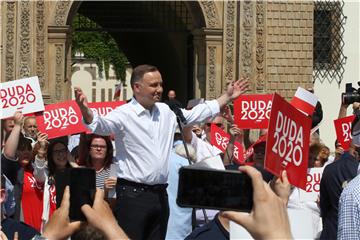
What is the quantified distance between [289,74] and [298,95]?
334 inches

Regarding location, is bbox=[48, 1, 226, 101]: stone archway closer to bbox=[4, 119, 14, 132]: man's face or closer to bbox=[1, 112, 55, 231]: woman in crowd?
bbox=[4, 119, 14, 132]: man's face

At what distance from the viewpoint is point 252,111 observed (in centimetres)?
1288

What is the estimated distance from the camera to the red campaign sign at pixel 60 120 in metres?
11.3

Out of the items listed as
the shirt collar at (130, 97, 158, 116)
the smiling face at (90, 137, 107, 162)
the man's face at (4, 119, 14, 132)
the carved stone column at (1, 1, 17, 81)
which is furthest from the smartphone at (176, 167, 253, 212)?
the carved stone column at (1, 1, 17, 81)

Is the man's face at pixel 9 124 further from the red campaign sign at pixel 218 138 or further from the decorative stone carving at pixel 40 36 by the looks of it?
the decorative stone carving at pixel 40 36

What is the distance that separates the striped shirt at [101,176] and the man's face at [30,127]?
156 inches

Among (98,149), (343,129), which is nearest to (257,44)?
(343,129)

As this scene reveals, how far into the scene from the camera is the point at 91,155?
28.3 feet

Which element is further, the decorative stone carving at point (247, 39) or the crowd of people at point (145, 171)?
the decorative stone carving at point (247, 39)

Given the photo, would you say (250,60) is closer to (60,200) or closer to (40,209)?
(40,209)

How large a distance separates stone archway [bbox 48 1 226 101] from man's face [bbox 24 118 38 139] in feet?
20.4

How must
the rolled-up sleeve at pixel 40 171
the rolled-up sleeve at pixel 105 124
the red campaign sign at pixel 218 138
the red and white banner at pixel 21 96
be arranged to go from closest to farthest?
the rolled-up sleeve at pixel 105 124, the rolled-up sleeve at pixel 40 171, the red and white banner at pixel 21 96, the red campaign sign at pixel 218 138

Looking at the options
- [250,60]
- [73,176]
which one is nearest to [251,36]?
[250,60]

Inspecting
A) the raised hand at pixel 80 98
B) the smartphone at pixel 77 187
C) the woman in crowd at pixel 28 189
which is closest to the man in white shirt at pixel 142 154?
the raised hand at pixel 80 98
